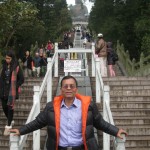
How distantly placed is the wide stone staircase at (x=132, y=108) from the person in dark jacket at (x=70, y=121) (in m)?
3.34

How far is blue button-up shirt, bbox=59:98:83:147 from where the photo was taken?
4.04m

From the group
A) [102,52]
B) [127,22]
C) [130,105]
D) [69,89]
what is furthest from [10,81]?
[127,22]

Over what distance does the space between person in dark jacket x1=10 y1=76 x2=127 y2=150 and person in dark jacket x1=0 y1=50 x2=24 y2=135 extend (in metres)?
3.21

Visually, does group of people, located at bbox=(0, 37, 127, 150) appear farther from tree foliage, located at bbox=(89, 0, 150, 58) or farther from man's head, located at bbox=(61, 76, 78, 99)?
tree foliage, located at bbox=(89, 0, 150, 58)

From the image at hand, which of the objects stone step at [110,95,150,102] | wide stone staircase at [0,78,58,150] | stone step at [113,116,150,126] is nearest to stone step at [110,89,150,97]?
stone step at [110,95,150,102]

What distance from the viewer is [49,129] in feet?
13.5

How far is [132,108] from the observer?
9.10 metres

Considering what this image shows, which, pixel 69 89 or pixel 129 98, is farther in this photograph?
pixel 129 98

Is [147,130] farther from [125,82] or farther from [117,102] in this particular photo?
[125,82]

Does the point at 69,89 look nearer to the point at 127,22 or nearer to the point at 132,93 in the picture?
the point at 132,93

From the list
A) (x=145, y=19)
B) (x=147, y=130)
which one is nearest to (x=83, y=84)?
(x=147, y=130)

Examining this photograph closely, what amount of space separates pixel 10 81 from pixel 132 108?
3022mm

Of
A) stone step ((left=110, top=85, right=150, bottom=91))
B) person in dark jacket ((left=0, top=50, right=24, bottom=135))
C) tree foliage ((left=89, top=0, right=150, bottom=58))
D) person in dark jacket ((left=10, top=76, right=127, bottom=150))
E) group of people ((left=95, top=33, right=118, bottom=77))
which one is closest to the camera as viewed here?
person in dark jacket ((left=10, top=76, right=127, bottom=150))

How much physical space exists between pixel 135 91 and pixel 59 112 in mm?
6029
